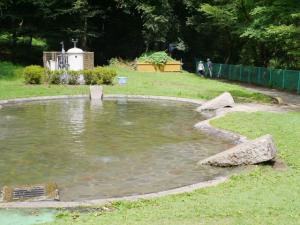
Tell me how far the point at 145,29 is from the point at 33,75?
19.2 meters

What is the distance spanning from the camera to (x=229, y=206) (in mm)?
8328

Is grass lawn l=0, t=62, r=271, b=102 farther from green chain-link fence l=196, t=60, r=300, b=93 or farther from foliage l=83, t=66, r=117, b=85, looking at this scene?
green chain-link fence l=196, t=60, r=300, b=93

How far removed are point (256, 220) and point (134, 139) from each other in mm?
8389

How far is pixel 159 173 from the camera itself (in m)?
11.6

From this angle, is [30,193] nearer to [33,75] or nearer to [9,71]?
[33,75]

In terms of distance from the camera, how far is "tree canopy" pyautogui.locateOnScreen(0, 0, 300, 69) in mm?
39562

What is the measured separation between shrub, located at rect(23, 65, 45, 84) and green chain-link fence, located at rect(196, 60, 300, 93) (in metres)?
16.3

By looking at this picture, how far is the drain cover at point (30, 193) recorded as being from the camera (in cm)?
948

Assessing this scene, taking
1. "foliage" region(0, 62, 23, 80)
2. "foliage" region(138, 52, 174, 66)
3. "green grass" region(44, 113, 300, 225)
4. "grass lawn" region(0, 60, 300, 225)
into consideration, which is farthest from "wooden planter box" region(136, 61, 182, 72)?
"green grass" region(44, 113, 300, 225)

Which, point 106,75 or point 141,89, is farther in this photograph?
point 106,75

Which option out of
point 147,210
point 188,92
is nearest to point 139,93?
point 188,92

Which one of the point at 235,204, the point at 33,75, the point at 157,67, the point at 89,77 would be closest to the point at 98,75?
the point at 89,77

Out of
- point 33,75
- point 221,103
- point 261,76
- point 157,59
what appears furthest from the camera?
point 157,59

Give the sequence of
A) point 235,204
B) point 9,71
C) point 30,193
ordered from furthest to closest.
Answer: point 9,71 < point 30,193 < point 235,204
